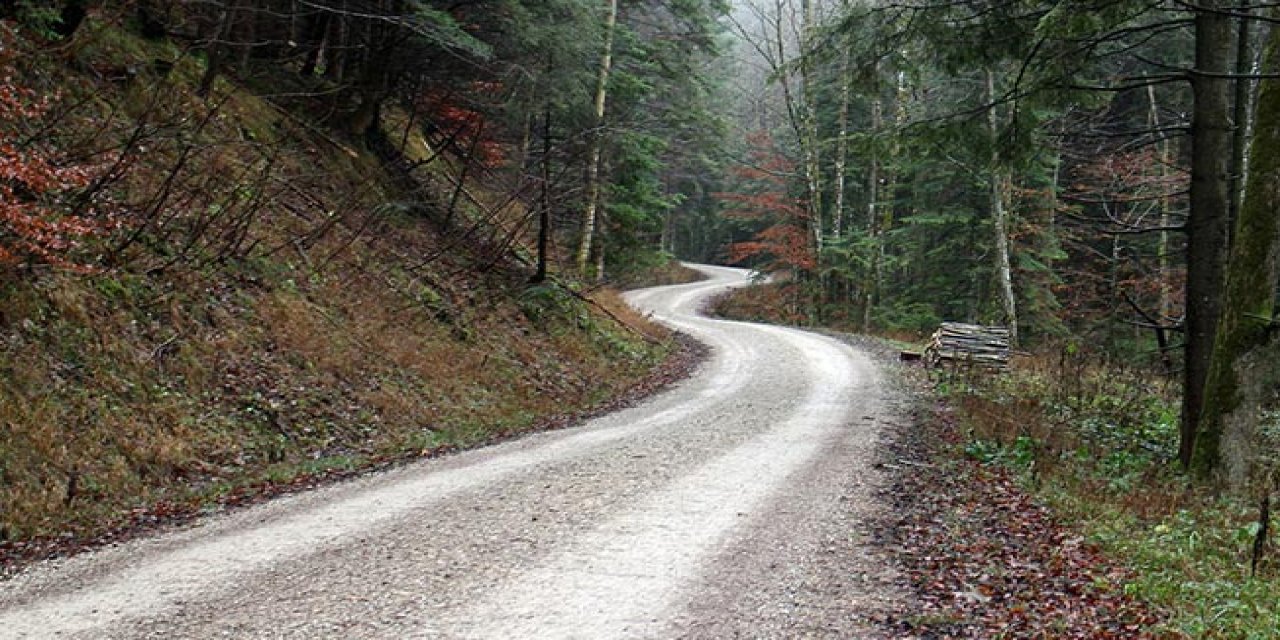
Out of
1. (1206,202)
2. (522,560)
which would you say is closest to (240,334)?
(522,560)

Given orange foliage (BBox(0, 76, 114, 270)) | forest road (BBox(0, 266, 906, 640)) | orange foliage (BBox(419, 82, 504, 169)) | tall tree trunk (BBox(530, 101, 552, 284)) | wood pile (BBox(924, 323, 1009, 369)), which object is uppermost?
orange foliage (BBox(419, 82, 504, 169))

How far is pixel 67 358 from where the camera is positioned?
812 cm

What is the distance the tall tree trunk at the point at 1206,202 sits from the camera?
29.5 feet

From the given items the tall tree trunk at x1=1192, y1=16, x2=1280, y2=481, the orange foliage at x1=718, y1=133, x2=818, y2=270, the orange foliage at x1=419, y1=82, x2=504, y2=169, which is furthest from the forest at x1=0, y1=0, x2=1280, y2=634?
the orange foliage at x1=718, y1=133, x2=818, y2=270

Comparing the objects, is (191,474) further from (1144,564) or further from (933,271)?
(933,271)

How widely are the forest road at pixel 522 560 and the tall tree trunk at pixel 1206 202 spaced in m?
4.05

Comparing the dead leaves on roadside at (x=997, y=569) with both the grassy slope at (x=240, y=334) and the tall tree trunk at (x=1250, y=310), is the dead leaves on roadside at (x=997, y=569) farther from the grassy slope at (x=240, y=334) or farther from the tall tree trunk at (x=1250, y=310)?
the grassy slope at (x=240, y=334)

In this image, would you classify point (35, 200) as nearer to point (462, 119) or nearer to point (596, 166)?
point (462, 119)

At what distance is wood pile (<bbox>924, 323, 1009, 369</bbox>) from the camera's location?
58.0 feet

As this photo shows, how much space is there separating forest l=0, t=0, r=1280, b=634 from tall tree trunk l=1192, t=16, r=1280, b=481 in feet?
0.08

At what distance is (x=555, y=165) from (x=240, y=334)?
14817 millimetres

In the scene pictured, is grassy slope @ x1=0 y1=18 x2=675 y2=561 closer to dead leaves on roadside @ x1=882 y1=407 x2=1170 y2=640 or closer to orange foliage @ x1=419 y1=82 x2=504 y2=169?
orange foliage @ x1=419 y1=82 x2=504 y2=169

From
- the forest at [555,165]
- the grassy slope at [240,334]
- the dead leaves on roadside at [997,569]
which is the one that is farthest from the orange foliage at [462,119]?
the dead leaves on roadside at [997,569]

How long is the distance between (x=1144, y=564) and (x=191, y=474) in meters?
8.30
